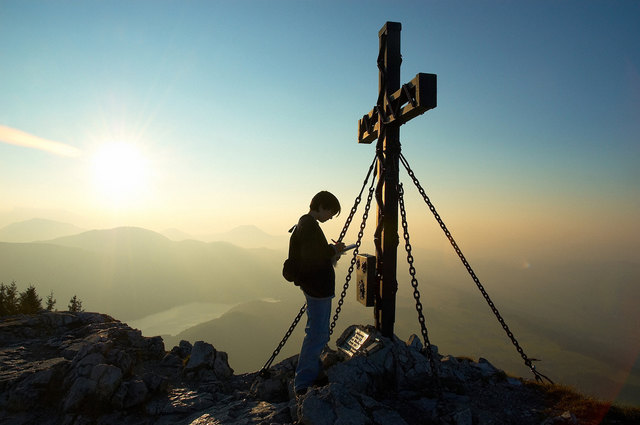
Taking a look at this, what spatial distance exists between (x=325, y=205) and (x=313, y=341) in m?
2.38

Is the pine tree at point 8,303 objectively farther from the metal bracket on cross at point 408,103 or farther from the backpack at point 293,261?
the metal bracket on cross at point 408,103

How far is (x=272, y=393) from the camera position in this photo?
6180mm

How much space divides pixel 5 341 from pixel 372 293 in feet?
32.6

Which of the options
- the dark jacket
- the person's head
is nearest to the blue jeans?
the dark jacket

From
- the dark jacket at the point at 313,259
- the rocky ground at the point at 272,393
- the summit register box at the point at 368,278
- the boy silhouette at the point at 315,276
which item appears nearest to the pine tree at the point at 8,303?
the rocky ground at the point at 272,393

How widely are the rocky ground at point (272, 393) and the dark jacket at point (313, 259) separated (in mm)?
1469

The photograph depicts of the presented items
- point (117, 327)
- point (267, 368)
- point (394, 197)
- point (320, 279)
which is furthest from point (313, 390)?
point (117, 327)

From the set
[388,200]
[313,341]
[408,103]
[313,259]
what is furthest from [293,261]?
[408,103]

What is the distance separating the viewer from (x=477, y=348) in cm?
19862

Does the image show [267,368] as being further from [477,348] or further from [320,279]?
[477,348]

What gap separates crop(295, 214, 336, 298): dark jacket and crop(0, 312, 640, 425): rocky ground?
4.82 feet

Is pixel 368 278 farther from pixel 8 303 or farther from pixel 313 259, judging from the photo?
pixel 8 303

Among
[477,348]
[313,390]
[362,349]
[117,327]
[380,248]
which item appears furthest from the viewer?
[477,348]

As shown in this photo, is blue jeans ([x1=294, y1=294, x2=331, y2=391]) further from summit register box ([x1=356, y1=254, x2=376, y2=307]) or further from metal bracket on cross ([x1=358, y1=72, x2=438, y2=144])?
metal bracket on cross ([x1=358, y1=72, x2=438, y2=144])
